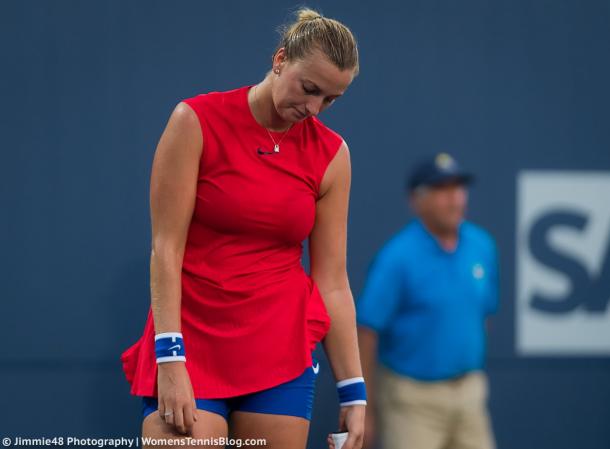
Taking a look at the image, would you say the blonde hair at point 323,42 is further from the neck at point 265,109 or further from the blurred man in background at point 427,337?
the blurred man in background at point 427,337

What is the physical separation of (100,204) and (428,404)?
130cm

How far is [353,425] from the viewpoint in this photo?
2.16m

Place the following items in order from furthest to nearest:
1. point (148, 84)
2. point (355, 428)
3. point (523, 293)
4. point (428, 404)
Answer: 1. point (523, 293)
2. point (148, 84)
3. point (428, 404)
4. point (355, 428)

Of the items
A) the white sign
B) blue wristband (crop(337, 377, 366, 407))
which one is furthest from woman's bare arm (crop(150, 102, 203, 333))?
the white sign

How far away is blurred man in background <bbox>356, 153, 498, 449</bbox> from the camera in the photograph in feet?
10.0

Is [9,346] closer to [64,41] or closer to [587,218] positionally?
[64,41]

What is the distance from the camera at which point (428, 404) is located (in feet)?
10.0

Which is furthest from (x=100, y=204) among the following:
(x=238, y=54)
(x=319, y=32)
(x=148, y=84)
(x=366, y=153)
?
(x=319, y=32)

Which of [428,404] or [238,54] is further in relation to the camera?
[238,54]

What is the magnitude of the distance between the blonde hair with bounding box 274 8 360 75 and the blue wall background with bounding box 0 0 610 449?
138 cm

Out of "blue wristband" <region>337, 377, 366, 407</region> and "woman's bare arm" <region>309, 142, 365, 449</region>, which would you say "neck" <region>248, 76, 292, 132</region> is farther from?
"blue wristband" <region>337, 377, 366, 407</region>

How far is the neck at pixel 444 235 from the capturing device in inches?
124

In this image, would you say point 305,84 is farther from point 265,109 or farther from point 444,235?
point 444,235

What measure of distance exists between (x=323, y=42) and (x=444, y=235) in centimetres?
137
